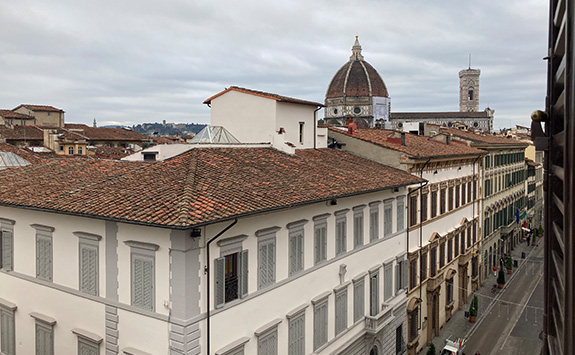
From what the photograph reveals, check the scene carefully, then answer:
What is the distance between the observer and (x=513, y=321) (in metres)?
32.6

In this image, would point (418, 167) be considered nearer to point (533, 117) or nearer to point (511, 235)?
point (533, 117)

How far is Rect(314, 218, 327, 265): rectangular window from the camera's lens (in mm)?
16594

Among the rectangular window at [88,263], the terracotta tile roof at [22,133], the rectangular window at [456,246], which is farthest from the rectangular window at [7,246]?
the terracotta tile roof at [22,133]

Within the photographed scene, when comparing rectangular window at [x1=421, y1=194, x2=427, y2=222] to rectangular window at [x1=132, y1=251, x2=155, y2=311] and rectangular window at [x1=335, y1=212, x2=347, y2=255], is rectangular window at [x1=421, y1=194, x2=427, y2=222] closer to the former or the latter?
rectangular window at [x1=335, y1=212, x2=347, y2=255]

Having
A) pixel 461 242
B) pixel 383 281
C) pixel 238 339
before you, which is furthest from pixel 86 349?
pixel 461 242

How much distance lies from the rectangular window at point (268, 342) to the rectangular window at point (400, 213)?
10600 millimetres

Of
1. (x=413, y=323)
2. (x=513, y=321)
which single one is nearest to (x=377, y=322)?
(x=413, y=323)

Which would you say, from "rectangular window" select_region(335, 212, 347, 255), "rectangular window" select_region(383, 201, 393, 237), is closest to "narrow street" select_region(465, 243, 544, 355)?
"rectangular window" select_region(383, 201, 393, 237)

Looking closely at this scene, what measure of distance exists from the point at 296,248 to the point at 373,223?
605cm

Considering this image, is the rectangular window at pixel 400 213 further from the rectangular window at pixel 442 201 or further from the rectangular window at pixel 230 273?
the rectangular window at pixel 230 273

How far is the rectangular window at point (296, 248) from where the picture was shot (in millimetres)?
15250

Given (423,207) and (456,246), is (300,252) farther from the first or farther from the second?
(456,246)

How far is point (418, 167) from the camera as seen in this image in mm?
24984

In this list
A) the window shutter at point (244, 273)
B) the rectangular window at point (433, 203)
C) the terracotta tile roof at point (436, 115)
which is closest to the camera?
the window shutter at point (244, 273)
